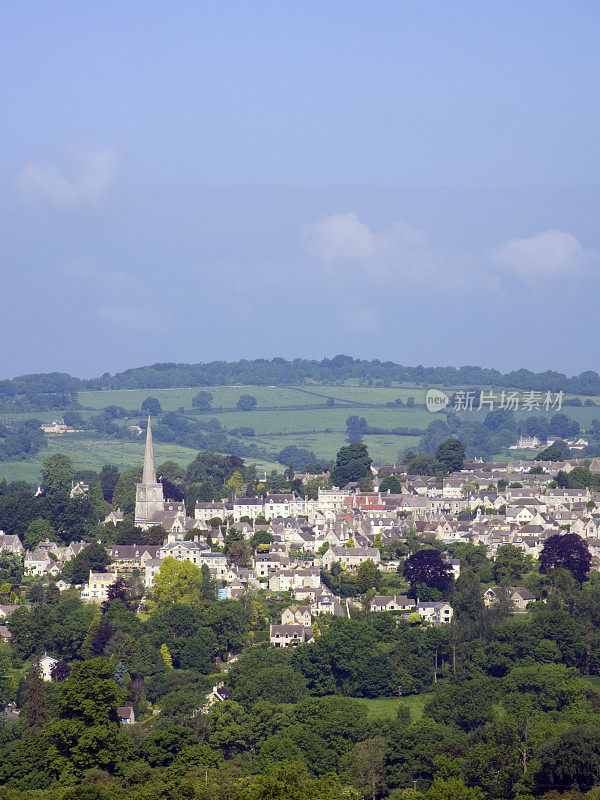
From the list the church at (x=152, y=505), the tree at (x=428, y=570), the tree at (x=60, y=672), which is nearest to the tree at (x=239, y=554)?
the church at (x=152, y=505)

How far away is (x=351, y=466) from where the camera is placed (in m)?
119

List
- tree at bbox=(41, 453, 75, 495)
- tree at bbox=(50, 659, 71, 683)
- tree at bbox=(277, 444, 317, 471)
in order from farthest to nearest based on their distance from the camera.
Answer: tree at bbox=(277, 444, 317, 471), tree at bbox=(41, 453, 75, 495), tree at bbox=(50, 659, 71, 683)

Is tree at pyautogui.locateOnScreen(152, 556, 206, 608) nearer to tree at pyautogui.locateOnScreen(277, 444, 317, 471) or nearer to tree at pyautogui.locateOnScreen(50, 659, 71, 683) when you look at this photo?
tree at pyautogui.locateOnScreen(50, 659, 71, 683)

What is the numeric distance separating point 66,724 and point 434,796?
15276 millimetres

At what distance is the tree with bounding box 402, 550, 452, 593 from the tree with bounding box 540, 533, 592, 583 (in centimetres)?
560

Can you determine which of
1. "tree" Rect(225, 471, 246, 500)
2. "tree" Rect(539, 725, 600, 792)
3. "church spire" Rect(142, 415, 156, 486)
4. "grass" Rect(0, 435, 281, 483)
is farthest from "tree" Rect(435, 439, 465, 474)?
"tree" Rect(539, 725, 600, 792)

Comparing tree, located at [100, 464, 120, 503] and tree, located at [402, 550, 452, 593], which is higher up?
tree, located at [100, 464, 120, 503]

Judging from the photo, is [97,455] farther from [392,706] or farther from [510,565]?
[392,706]

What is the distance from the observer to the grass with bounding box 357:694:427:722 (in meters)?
70.5

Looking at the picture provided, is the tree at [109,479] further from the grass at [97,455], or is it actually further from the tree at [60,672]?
the tree at [60,672]

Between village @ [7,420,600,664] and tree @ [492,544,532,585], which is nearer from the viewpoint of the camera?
village @ [7,420,600,664]

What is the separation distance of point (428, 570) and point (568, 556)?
8.19 meters

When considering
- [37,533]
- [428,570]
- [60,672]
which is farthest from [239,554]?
[60,672]

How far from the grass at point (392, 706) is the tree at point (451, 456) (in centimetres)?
4978
